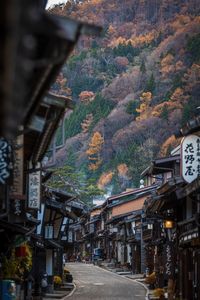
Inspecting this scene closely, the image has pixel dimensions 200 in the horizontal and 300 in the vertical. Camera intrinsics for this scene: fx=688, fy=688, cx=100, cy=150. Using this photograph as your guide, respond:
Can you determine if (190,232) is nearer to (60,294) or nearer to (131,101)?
(60,294)

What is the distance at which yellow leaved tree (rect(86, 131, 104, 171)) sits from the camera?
144 m

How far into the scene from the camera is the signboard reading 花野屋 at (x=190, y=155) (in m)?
24.2

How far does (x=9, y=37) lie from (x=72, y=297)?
107ft

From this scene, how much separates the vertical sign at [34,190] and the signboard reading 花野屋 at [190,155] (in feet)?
16.9

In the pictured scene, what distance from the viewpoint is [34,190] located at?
23469 millimetres

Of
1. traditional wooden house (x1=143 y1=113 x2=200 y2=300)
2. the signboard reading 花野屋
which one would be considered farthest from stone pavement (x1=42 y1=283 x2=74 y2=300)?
the signboard reading 花野屋

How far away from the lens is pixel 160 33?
190625mm

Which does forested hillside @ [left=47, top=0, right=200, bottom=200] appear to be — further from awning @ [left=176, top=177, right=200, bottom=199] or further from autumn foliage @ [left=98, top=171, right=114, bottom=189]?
awning @ [left=176, top=177, right=200, bottom=199]

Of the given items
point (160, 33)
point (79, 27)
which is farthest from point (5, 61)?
point (160, 33)

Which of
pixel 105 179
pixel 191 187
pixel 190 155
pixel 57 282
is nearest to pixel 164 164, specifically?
pixel 57 282

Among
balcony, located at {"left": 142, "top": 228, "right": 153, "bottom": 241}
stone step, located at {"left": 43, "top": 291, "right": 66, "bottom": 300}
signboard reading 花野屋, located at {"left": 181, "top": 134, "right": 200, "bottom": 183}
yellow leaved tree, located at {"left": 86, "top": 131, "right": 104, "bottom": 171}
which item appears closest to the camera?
signboard reading 花野屋, located at {"left": 181, "top": 134, "right": 200, "bottom": 183}

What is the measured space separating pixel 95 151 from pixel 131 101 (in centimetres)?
1602

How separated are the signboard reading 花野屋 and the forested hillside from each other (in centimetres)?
8213

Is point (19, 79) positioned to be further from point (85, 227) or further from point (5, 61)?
point (85, 227)
